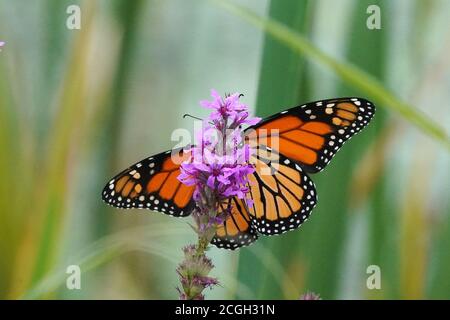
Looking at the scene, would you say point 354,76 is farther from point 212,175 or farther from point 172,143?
point 212,175

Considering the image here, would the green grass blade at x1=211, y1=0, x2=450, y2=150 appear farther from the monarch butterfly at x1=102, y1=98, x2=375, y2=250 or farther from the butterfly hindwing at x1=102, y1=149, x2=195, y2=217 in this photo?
the butterfly hindwing at x1=102, y1=149, x2=195, y2=217

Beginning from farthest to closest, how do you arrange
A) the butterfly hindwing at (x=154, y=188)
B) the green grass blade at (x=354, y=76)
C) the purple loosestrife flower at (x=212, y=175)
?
the green grass blade at (x=354, y=76) → the butterfly hindwing at (x=154, y=188) → the purple loosestrife flower at (x=212, y=175)

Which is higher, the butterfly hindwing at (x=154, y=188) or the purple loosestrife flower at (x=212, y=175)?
the purple loosestrife flower at (x=212, y=175)

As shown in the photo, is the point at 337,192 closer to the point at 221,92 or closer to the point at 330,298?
the point at 330,298

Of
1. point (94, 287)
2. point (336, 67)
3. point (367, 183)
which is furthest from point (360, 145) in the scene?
point (94, 287)

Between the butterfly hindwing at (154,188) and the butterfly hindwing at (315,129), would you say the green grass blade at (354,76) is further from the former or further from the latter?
the butterfly hindwing at (154,188)

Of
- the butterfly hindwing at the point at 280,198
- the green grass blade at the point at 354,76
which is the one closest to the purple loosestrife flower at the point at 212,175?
the butterfly hindwing at the point at 280,198
